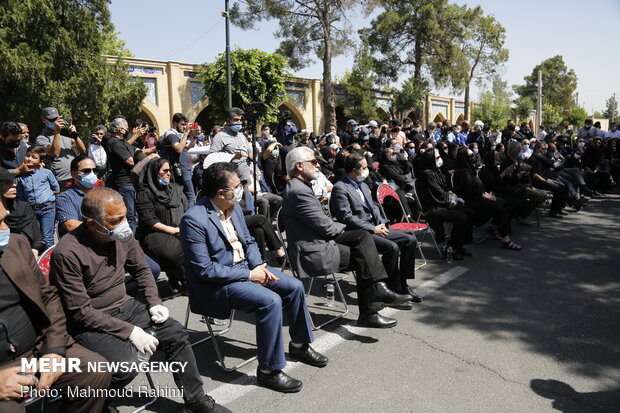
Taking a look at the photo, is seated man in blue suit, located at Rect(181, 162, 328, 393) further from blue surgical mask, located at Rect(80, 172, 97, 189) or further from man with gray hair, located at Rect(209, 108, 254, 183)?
man with gray hair, located at Rect(209, 108, 254, 183)

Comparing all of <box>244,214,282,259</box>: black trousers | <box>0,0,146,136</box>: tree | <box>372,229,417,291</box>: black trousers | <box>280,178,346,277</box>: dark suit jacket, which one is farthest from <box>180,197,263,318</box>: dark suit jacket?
<box>0,0,146,136</box>: tree

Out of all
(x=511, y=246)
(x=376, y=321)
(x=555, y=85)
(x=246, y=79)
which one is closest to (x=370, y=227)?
(x=376, y=321)

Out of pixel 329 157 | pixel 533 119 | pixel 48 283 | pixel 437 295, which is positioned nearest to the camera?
pixel 48 283

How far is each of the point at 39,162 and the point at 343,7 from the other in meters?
20.1

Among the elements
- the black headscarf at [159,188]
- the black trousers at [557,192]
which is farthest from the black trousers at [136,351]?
the black trousers at [557,192]

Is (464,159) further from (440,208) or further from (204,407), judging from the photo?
(204,407)

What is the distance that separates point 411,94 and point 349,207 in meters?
Result: 27.3

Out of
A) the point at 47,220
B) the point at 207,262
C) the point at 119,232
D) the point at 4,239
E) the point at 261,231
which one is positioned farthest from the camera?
the point at 261,231

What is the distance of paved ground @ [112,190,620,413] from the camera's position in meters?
3.01

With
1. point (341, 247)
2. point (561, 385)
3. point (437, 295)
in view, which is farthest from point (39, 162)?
point (561, 385)

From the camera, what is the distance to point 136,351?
2.78m

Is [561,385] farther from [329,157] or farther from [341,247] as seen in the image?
[329,157]

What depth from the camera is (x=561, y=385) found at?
10.4 feet

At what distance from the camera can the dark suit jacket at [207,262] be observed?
3.28 meters
